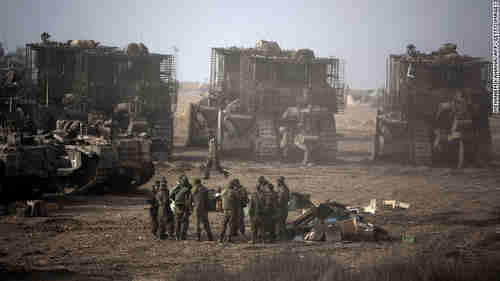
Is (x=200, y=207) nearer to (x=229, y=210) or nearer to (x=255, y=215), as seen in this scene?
(x=229, y=210)

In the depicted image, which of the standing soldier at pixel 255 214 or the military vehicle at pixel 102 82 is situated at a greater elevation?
the military vehicle at pixel 102 82

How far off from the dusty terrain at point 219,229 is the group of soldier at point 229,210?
283 millimetres

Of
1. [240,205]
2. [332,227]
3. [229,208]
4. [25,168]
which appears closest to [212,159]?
[25,168]

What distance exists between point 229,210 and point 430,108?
14875 mm

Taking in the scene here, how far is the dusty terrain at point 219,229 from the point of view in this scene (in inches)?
374

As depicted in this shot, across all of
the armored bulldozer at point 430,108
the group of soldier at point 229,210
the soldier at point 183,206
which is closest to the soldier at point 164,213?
the group of soldier at point 229,210

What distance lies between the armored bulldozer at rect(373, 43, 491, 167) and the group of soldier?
1315cm

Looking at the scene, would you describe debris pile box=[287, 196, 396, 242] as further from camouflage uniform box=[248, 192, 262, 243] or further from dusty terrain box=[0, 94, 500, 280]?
camouflage uniform box=[248, 192, 262, 243]

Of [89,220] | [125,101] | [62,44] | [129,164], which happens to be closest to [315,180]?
[129,164]

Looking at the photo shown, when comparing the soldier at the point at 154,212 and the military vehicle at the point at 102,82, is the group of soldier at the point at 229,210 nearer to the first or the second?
the soldier at the point at 154,212

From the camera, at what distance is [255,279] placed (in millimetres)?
7676

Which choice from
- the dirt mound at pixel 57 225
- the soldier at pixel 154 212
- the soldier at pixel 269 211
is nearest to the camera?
the soldier at pixel 269 211

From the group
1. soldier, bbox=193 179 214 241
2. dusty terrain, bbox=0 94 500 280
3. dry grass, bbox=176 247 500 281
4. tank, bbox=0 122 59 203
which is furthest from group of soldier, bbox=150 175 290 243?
tank, bbox=0 122 59 203

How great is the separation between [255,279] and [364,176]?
44.3 feet
